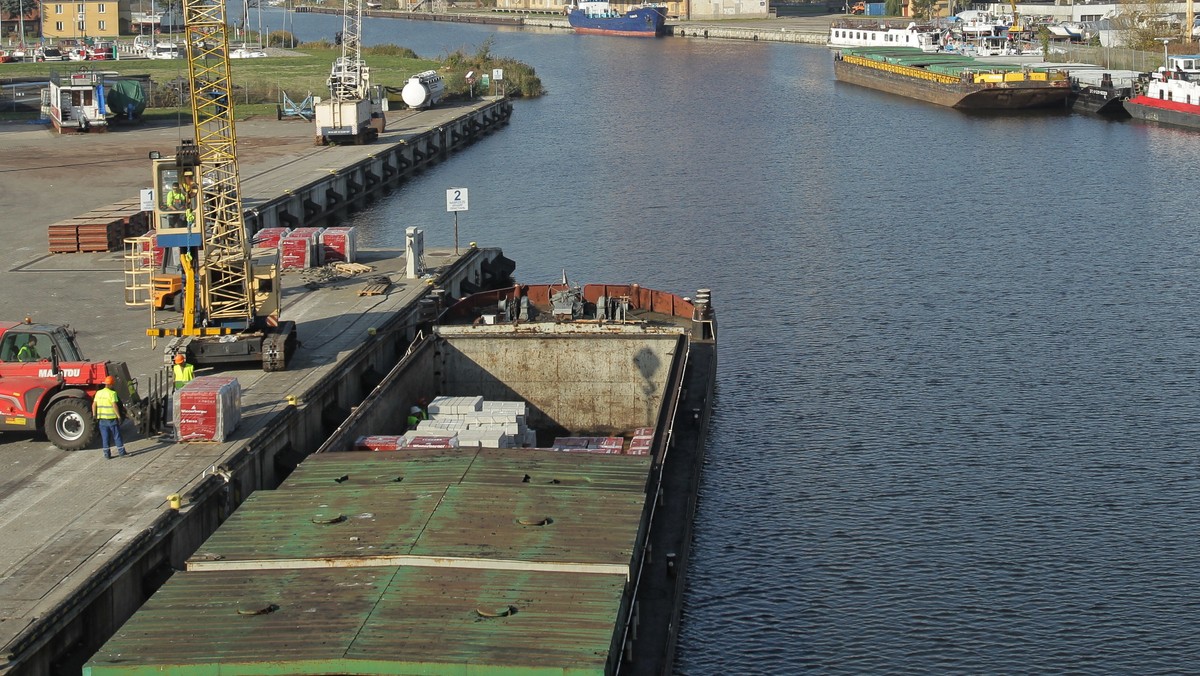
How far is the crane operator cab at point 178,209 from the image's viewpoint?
36.8 meters

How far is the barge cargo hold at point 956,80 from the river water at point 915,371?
1642cm

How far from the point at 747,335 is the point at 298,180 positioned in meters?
30.4

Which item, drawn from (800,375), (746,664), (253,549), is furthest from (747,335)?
(253,549)

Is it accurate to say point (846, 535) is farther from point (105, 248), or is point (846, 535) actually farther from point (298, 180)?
point (298, 180)

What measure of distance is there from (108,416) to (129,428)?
287cm

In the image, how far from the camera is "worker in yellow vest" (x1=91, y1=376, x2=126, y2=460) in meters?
28.9

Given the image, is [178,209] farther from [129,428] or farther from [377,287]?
[377,287]

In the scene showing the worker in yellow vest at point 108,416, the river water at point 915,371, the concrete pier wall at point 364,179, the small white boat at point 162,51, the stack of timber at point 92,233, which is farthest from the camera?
the small white boat at point 162,51

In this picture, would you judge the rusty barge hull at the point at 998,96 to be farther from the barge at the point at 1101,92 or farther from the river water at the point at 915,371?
the river water at the point at 915,371

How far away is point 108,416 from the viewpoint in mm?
28938

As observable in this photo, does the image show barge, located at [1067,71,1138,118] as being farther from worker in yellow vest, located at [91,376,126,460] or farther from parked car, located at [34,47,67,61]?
parked car, located at [34,47,67,61]

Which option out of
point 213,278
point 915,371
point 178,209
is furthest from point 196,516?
point 915,371

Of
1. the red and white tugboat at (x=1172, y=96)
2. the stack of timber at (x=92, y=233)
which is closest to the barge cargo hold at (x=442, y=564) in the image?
the stack of timber at (x=92, y=233)

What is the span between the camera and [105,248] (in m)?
51.8
